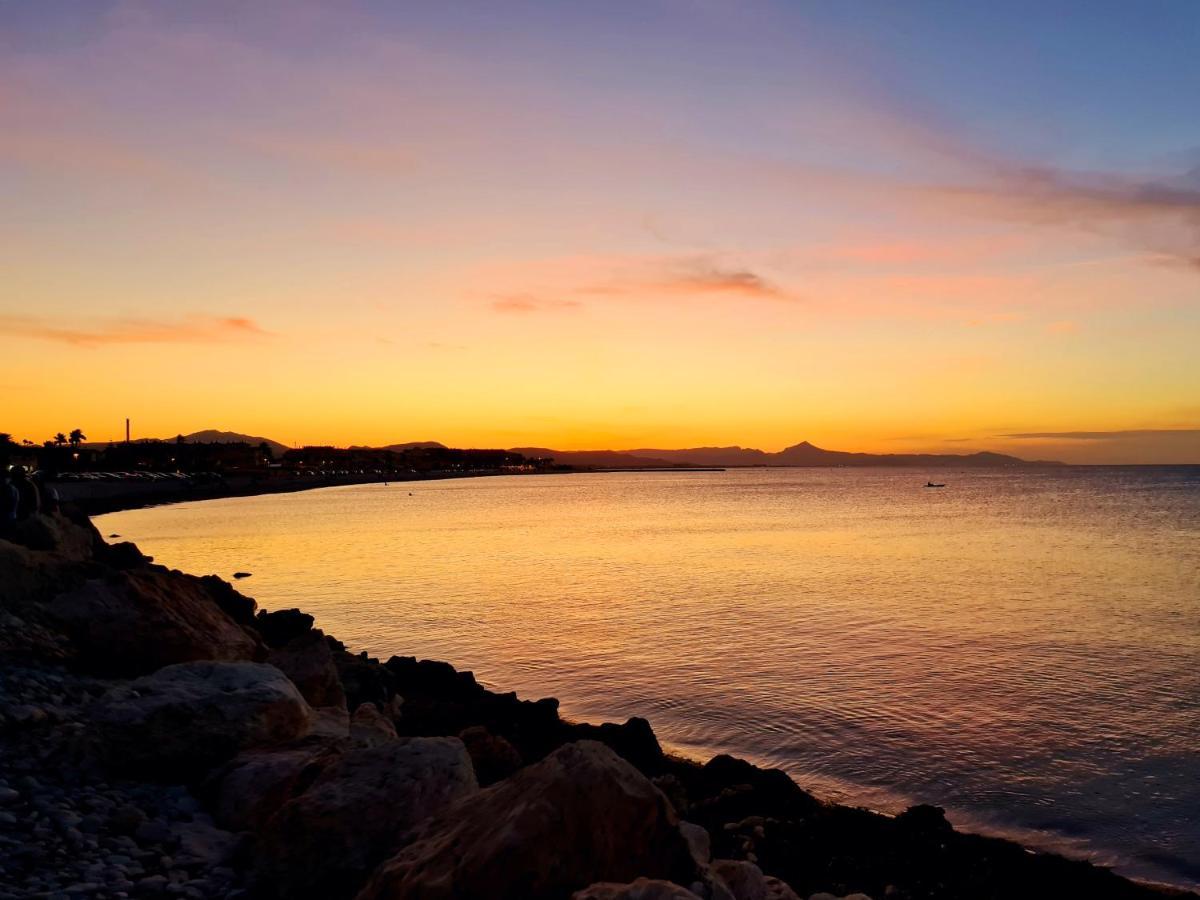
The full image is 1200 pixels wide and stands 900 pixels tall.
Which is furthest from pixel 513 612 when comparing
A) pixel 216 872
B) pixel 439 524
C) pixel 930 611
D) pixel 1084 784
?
pixel 439 524

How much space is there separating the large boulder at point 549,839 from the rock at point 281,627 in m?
11.6

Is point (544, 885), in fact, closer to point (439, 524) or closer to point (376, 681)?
point (376, 681)

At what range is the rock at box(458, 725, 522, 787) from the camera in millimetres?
10086

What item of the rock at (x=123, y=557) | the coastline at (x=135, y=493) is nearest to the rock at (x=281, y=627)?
the rock at (x=123, y=557)

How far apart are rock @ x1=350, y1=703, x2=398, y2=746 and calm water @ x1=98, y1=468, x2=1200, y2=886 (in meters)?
5.77

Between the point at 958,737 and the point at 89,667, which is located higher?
the point at 89,667

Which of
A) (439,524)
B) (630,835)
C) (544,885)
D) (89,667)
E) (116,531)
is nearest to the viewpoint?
(544,885)

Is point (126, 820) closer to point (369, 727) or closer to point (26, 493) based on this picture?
point (369, 727)

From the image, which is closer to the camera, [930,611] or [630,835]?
[630,835]

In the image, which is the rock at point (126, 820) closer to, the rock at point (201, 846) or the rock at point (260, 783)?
the rock at point (201, 846)

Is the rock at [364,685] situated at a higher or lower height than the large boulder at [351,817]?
lower

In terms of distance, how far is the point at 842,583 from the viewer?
36.3m

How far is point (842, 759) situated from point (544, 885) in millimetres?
9684

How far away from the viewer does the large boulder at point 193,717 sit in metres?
6.91
